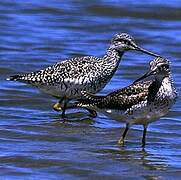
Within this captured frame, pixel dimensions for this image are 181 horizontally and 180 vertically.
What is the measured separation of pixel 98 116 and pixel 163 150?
225 centimetres

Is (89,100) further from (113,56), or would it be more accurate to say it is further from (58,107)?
(113,56)

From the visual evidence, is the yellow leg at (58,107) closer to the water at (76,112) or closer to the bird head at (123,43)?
the water at (76,112)

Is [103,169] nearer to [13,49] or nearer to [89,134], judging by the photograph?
[89,134]

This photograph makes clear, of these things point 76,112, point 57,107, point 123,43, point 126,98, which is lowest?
point 76,112

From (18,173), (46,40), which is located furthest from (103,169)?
(46,40)

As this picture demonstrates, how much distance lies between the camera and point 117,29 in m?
20.9

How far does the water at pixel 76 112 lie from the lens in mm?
11023

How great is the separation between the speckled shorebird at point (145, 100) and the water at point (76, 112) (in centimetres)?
40

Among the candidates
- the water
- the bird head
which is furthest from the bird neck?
the water

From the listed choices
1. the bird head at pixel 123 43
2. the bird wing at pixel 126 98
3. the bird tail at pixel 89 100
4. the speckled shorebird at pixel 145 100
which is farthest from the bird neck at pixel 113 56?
the speckled shorebird at pixel 145 100

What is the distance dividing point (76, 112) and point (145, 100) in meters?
2.83

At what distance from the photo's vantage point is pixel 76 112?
14.5 meters

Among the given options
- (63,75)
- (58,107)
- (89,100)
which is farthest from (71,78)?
(89,100)

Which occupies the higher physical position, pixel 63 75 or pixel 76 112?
pixel 63 75
